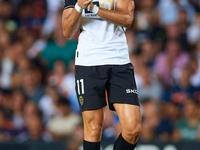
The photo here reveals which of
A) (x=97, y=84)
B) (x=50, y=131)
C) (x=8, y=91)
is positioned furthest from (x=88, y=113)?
(x=8, y=91)

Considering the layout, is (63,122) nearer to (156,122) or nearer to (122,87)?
(156,122)

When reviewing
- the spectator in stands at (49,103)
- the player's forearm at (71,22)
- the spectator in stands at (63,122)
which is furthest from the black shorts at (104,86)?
the spectator in stands at (49,103)

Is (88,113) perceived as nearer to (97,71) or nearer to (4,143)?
(97,71)

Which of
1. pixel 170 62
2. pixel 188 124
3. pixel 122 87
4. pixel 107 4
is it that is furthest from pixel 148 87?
pixel 107 4

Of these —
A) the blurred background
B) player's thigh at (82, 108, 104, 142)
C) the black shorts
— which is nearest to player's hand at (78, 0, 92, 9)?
the black shorts

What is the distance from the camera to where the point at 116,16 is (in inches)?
138

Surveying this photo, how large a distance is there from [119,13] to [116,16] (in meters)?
0.05

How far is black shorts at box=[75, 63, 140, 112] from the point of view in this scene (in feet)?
11.7

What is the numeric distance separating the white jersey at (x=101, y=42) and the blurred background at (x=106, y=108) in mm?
2145

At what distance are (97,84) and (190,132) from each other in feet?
10.4

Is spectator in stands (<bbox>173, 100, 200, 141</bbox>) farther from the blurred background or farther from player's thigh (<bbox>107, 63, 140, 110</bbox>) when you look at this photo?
player's thigh (<bbox>107, 63, 140, 110</bbox>)

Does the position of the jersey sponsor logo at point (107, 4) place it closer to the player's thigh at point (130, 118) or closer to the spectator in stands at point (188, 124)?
the player's thigh at point (130, 118)

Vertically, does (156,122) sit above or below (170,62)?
→ below

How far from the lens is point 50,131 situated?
271 inches
